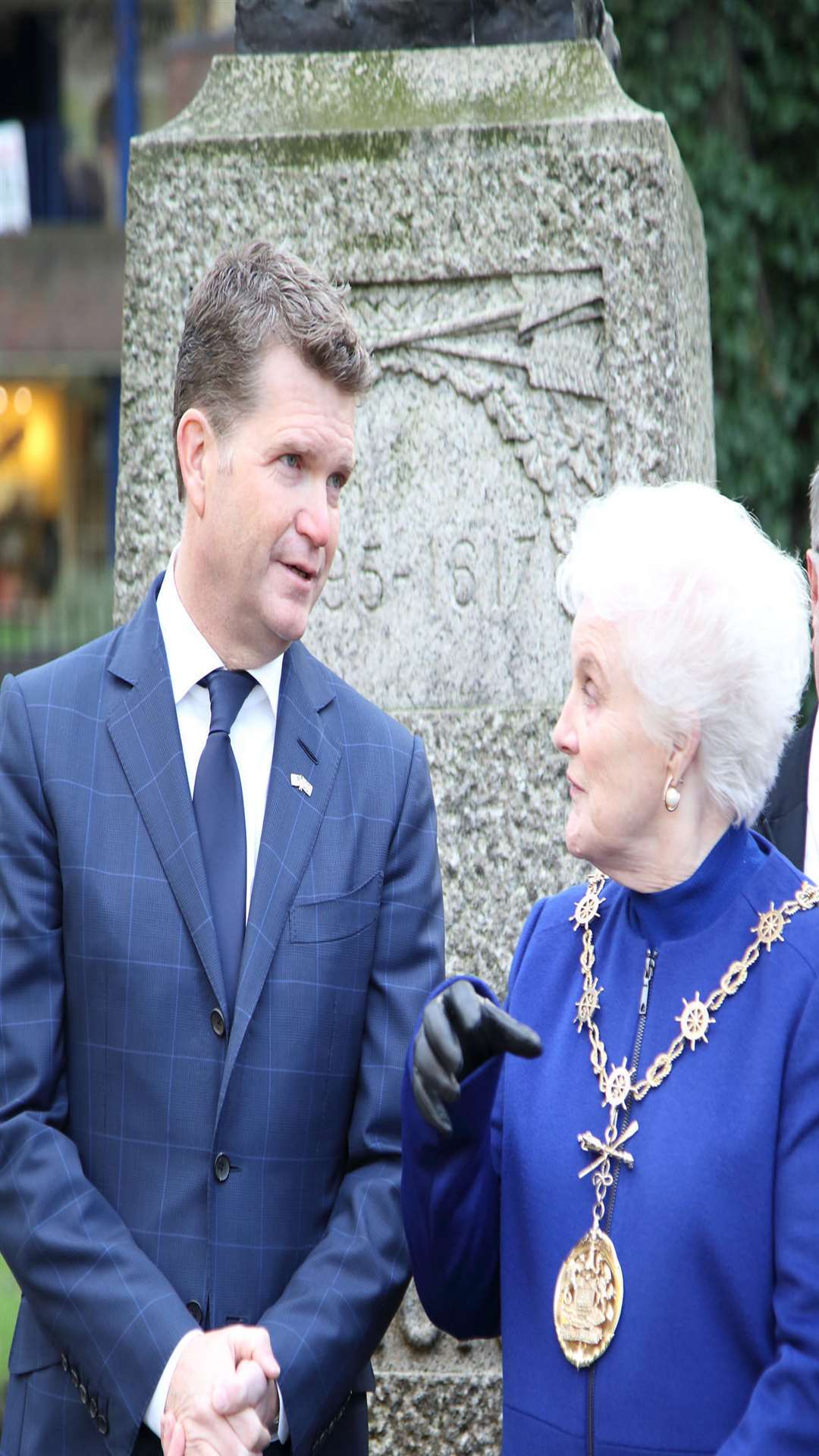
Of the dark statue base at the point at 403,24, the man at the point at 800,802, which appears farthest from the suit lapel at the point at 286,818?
the dark statue base at the point at 403,24

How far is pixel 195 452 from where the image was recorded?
2.42 metres

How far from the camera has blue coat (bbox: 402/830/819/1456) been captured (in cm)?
193

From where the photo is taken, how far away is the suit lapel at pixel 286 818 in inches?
87.1

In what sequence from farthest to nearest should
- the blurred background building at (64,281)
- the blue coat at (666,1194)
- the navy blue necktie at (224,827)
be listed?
the blurred background building at (64,281), the navy blue necktie at (224,827), the blue coat at (666,1194)

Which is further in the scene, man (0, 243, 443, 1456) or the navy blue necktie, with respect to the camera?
the navy blue necktie

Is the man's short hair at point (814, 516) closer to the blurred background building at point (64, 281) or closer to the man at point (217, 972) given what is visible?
the man at point (217, 972)

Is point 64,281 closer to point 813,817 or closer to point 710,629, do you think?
point 813,817

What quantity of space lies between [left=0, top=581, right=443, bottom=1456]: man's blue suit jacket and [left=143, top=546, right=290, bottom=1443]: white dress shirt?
0.04m

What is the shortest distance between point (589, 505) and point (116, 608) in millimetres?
1332

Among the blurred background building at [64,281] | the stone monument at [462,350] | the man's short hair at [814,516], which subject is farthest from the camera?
the blurred background building at [64,281]

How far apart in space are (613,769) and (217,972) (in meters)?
0.54

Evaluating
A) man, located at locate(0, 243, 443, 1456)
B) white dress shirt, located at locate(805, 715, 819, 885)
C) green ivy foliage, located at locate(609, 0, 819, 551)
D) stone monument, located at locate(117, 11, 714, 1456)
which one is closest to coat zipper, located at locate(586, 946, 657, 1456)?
man, located at locate(0, 243, 443, 1456)

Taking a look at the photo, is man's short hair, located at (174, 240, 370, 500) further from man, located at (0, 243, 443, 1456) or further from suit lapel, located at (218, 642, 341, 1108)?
suit lapel, located at (218, 642, 341, 1108)

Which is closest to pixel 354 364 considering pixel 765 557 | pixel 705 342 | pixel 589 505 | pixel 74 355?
pixel 589 505
